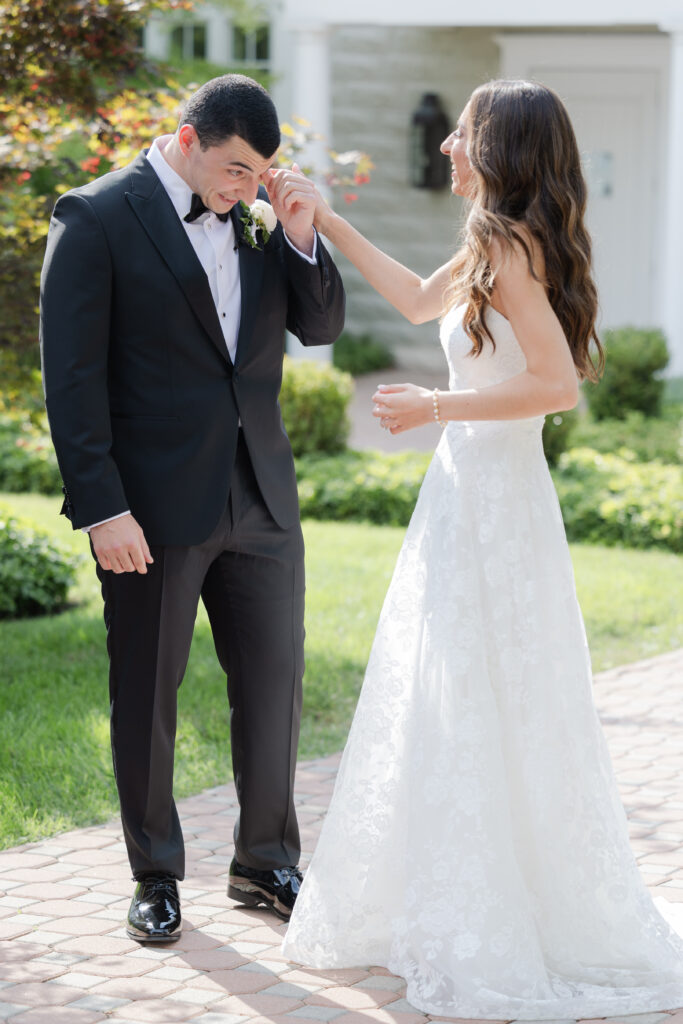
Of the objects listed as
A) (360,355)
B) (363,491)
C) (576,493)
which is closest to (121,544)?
(576,493)

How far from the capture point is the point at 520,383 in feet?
11.3

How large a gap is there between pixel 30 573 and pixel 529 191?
4899 millimetres

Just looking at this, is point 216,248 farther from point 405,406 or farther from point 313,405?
point 313,405

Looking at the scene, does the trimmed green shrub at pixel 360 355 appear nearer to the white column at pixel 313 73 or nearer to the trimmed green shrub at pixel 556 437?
the white column at pixel 313 73

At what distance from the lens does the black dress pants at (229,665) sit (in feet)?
12.2

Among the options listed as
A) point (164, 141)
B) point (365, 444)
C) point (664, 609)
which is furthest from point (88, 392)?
point (365, 444)

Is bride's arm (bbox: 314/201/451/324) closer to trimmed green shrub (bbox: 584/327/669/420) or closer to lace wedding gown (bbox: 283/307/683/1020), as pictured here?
lace wedding gown (bbox: 283/307/683/1020)

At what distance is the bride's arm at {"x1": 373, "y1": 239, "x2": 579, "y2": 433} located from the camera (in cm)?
339

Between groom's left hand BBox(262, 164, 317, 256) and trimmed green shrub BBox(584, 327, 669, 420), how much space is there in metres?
9.04

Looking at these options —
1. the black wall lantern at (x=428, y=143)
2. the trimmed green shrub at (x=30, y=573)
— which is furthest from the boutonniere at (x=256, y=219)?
the black wall lantern at (x=428, y=143)

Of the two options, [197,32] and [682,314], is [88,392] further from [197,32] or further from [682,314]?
[197,32]

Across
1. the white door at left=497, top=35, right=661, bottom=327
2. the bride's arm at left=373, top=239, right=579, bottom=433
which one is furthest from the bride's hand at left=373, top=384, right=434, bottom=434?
the white door at left=497, top=35, right=661, bottom=327

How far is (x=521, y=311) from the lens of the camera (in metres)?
3.39

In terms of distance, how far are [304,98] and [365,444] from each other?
3.49 meters
